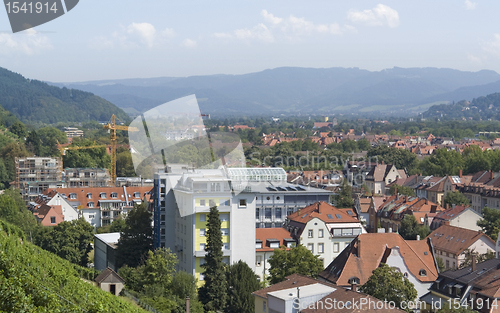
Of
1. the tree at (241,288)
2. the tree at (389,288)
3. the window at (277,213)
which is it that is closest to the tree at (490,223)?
the window at (277,213)

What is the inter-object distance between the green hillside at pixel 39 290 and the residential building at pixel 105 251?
1073cm

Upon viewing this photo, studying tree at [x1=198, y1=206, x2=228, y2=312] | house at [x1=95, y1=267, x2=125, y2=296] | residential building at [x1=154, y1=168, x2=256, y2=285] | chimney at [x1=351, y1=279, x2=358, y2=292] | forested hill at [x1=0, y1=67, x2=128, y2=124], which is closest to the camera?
house at [x1=95, y1=267, x2=125, y2=296]

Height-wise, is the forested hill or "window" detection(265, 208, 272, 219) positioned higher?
the forested hill

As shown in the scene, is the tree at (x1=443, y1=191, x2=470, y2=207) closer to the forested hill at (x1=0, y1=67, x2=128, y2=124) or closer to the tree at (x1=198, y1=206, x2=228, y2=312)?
the tree at (x1=198, y1=206, x2=228, y2=312)

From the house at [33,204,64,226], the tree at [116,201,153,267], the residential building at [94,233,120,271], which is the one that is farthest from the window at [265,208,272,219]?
the house at [33,204,64,226]

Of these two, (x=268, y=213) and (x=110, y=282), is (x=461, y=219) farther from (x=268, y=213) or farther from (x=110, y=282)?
(x=110, y=282)

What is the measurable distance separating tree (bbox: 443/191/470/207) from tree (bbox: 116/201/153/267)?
25.9 metres

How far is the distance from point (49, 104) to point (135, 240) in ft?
526

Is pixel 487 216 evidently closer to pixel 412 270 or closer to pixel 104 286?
pixel 412 270

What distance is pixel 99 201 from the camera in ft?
136

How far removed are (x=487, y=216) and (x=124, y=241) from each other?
18.8 meters

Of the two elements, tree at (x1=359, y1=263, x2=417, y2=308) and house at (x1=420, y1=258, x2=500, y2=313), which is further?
tree at (x1=359, y1=263, x2=417, y2=308)

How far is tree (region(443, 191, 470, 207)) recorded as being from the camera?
4438 cm

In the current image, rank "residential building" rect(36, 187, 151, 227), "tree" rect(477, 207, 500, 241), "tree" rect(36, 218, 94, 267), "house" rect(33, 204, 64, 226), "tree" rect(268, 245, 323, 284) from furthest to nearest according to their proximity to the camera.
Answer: "residential building" rect(36, 187, 151, 227) < "house" rect(33, 204, 64, 226) < "tree" rect(477, 207, 500, 241) < "tree" rect(36, 218, 94, 267) < "tree" rect(268, 245, 323, 284)
